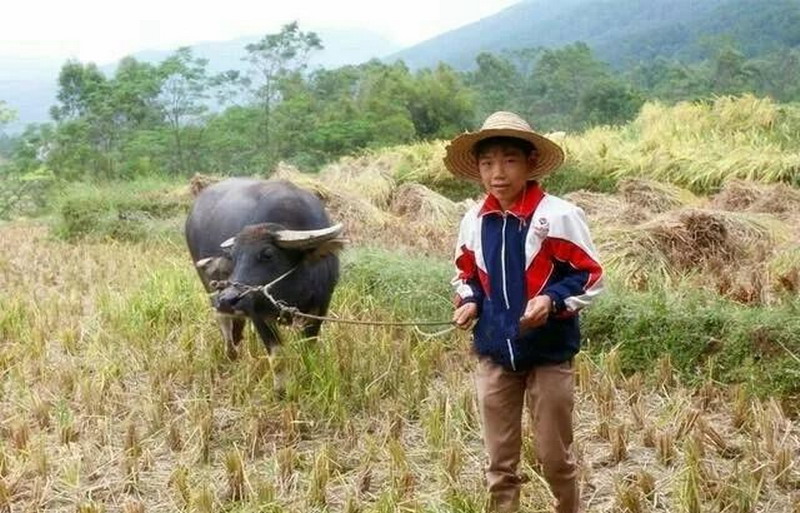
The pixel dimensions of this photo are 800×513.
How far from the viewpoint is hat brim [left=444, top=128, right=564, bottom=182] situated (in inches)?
93.3

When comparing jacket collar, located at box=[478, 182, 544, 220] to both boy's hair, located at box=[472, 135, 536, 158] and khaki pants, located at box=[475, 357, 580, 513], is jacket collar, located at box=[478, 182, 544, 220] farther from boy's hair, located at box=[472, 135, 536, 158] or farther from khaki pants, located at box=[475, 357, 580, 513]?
khaki pants, located at box=[475, 357, 580, 513]

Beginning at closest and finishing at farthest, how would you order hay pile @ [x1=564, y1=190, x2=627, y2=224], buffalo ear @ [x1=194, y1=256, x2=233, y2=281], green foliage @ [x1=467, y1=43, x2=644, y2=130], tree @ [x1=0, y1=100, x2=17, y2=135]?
buffalo ear @ [x1=194, y1=256, x2=233, y2=281] < hay pile @ [x1=564, y1=190, x2=627, y2=224] < tree @ [x1=0, y1=100, x2=17, y2=135] < green foliage @ [x1=467, y1=43, x2=644, y2=130]

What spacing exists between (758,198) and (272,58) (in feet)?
47.5

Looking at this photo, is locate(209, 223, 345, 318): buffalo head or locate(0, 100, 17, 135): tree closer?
locate(209, 223, 345, 318): buffalo head

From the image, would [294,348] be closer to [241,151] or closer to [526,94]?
[241,151]

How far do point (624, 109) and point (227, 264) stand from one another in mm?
20349

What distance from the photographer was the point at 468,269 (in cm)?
254

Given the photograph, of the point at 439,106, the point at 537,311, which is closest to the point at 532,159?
the point at 537,311

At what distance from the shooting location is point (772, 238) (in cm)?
573

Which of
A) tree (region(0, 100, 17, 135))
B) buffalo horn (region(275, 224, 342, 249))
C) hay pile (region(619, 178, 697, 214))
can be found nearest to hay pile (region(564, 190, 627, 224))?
hay pile (region(619, 178, 697, 214))

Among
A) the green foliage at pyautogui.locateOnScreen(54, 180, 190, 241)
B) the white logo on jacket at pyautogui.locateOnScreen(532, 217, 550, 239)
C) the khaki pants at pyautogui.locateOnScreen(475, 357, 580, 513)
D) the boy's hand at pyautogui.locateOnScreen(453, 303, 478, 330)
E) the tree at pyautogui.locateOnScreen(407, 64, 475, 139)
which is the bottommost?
the tree at pyautogui.locateOnScreen(407, 64, 475, 139)

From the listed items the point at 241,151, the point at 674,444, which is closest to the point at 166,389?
the point at 674,444

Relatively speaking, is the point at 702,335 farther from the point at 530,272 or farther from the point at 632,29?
the point at 632,29

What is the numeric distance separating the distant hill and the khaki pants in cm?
2617
